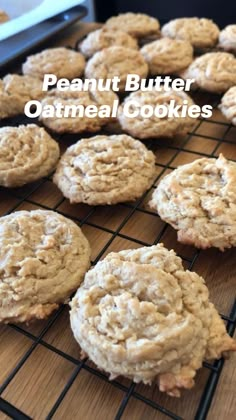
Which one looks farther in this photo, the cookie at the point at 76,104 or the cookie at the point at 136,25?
the cookie at the point at 136,25

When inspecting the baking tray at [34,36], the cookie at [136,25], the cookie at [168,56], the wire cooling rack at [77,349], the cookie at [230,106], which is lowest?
the wire cooling rack at [77,349]

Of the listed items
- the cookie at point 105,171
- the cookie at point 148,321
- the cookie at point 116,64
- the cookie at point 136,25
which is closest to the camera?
the cookie at point 148,321

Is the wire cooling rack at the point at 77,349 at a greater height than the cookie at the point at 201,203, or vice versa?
the cookie at the point at 201,203

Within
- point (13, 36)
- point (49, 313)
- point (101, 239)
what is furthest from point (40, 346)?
point (13, 36)

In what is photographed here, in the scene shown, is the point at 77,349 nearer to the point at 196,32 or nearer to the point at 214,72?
the point at 214,72

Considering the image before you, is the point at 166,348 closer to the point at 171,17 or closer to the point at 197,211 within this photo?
the point at 197,211

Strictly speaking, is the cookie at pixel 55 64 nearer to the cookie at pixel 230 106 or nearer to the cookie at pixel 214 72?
the cookie at pixel 214 72

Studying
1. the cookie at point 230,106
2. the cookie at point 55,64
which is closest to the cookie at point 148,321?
the cookie at point 230,106
